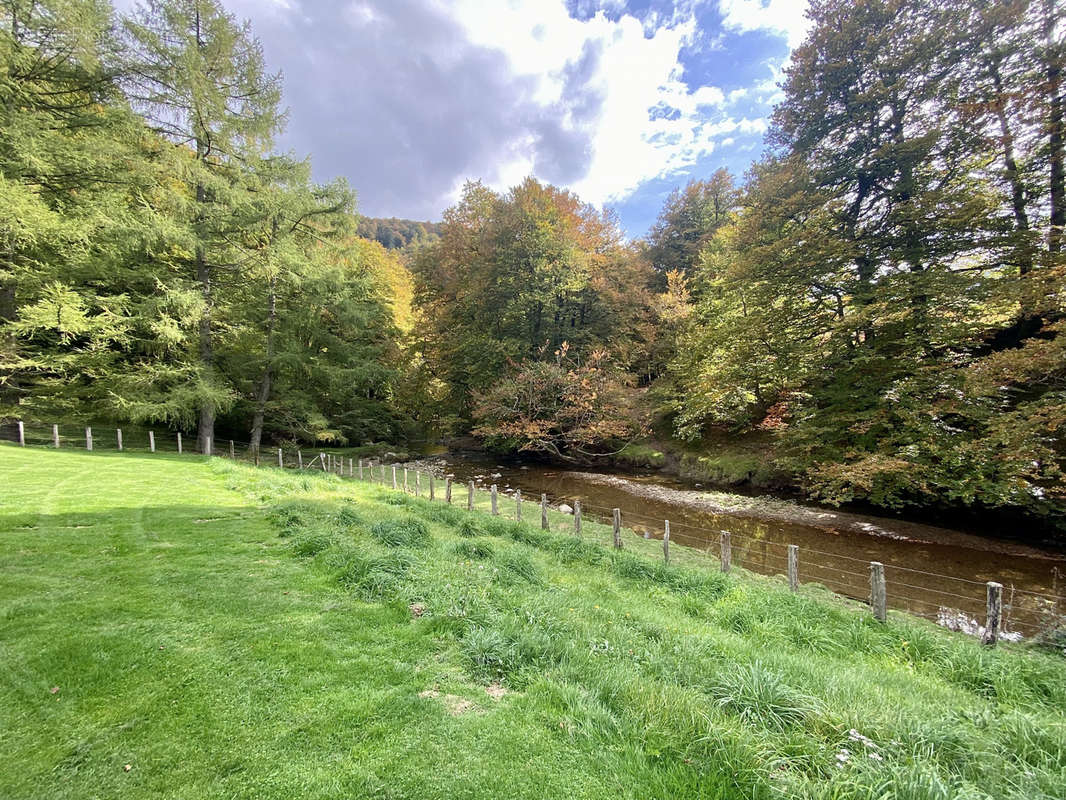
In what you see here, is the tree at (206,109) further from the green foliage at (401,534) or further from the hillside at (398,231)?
the hillside at (398,231)

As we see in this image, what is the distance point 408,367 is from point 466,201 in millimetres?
12198

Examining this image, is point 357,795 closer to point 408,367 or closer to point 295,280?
point 295,280

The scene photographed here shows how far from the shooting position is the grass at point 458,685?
241 cm

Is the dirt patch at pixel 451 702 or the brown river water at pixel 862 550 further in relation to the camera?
the brown river water at pixel 862 550

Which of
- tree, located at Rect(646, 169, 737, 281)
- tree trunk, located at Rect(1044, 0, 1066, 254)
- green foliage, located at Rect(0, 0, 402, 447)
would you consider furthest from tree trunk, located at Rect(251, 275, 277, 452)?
tree trunk, located at Rect(1044, 0, 1066, 254)

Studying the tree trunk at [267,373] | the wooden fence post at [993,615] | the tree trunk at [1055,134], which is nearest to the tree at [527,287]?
the tree trunk at [267,373]

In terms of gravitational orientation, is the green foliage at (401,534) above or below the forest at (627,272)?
below

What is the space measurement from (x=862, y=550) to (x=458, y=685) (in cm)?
1122

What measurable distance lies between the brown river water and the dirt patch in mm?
7715

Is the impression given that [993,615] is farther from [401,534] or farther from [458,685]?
[401,534]

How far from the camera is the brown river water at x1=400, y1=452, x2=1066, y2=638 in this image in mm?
7418

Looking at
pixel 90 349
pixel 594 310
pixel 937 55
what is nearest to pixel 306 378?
pixel 90 349

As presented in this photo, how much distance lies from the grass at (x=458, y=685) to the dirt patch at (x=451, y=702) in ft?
0.06

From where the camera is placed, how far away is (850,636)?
5375 millimetres
